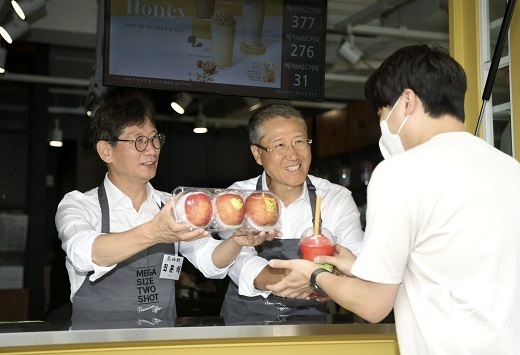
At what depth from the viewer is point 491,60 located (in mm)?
3293

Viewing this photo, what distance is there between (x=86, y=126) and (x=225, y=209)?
5196 mm

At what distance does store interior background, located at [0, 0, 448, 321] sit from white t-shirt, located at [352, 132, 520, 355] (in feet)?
12.9

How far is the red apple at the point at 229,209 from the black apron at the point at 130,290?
71 cm

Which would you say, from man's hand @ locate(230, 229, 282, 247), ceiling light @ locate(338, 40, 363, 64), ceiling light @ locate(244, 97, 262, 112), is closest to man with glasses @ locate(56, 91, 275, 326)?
man's hand @ locate(230, 229, 282, 247)

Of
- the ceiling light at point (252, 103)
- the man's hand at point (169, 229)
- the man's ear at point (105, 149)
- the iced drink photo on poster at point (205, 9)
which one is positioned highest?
the ceiling light at point (252, 103)

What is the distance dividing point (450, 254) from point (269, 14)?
2.63 metres

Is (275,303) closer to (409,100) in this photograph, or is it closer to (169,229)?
(169,229)

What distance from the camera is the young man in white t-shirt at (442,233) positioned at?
179 centimetres

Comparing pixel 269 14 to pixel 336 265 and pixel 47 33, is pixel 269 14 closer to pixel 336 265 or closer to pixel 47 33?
pixel 336 265

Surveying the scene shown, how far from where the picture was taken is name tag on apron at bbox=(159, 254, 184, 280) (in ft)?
10.6

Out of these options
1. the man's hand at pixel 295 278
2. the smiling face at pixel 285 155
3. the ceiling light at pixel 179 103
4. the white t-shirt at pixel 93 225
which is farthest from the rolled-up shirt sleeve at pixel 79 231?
the ceiling light at pixel 179 103

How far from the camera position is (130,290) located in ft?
10.4

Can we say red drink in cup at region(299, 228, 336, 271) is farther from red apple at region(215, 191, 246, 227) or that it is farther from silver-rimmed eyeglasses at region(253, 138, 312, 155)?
silver-rimmed eyeglasses at region(253, 138, 312, 155)

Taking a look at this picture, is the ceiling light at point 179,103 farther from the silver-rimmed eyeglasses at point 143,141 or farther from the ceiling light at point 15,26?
the silver-rimmed eyeglasses at point 143,141
